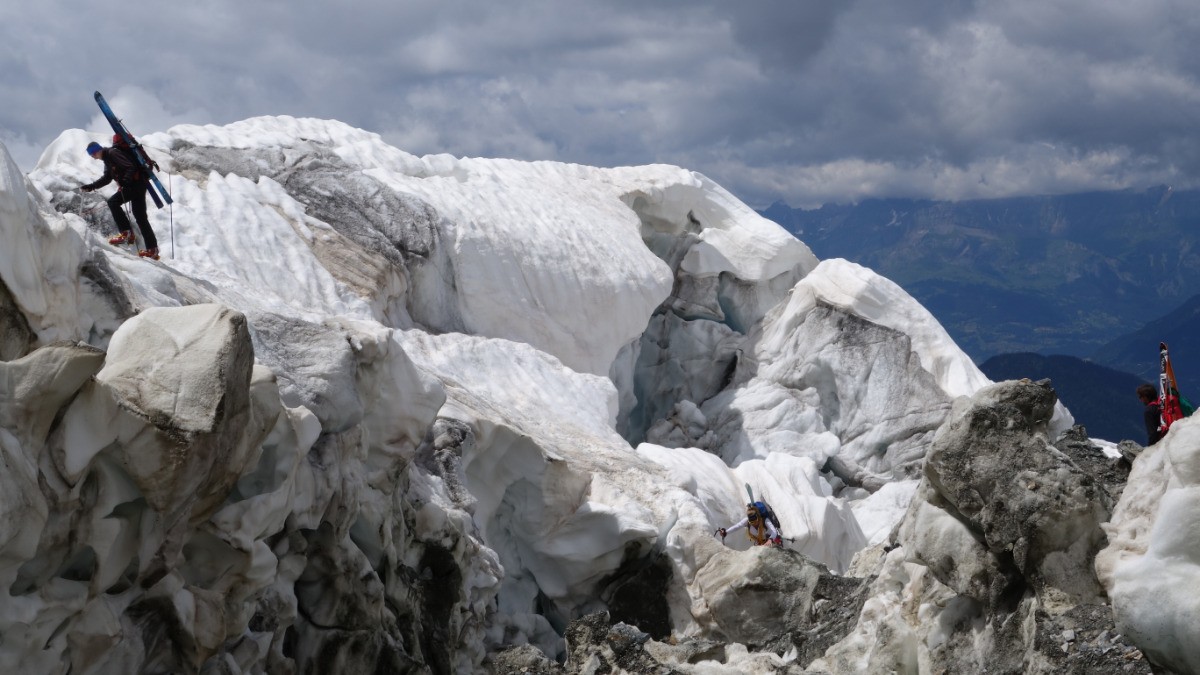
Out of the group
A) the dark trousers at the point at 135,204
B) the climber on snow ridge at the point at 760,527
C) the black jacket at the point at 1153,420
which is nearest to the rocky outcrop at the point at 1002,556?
the black jacket at the point at 1153,420

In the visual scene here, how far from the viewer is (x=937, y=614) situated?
12.3 metres

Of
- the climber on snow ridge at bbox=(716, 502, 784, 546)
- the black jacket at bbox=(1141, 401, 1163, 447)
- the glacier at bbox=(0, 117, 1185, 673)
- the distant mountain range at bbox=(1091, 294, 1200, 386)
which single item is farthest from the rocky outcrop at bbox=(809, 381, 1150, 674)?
the distant mountain range at bbox=(1091, 294, 1200, 386)

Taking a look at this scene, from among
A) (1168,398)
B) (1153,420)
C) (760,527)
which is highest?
(1168,398)

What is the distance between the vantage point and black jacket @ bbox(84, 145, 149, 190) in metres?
16.9

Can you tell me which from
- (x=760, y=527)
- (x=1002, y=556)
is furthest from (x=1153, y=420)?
(x=760, y=527)

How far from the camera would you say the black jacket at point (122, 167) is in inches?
665

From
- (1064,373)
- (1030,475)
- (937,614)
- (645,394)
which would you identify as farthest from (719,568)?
(1064,373)

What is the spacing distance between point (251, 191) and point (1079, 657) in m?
18.6

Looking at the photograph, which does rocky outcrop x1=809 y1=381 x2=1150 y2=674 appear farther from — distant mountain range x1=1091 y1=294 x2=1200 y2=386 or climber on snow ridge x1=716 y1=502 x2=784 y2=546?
distant mountain range x1=1091 y1=294 x2=1200 y2=386

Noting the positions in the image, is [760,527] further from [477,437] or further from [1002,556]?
[1002,556]

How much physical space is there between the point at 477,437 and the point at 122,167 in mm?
5946

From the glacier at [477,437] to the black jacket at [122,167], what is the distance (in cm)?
101

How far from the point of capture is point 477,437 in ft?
58.2

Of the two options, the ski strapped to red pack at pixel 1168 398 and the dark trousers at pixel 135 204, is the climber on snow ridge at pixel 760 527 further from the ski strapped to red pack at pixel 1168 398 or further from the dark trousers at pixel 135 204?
the dark trousers at pixel 135 204
